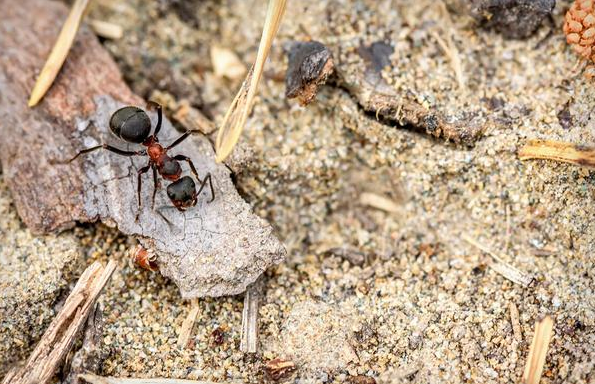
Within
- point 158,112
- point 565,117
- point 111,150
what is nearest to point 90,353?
point 111,150

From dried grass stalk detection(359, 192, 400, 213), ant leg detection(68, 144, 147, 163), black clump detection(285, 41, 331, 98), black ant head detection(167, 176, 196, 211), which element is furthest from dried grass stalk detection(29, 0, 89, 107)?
dried grass stalk detection(359, 192, 400, 213)

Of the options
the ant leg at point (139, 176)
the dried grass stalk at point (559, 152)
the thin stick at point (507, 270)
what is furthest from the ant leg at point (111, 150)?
the dried grass stalk at point (559, 152)

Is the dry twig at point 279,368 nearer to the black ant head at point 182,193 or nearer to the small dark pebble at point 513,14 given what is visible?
the black ant head at point 182,193

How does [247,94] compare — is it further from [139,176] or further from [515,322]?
[515,322]

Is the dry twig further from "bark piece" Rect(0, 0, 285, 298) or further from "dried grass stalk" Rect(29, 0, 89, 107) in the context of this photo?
"dried grass stalk" Rect(29, 0, 89, 107)

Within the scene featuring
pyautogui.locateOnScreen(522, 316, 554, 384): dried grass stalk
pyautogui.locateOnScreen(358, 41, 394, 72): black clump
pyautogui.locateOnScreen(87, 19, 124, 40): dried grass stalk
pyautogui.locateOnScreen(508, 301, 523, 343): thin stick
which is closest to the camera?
pyautogui.locateOnScreen(522, 316, 554, 384): dried grass stalk
